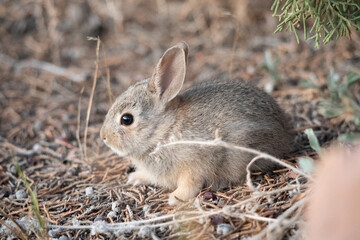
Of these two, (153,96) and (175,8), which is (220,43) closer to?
(175,8)

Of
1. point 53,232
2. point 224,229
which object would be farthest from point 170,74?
point 53,232

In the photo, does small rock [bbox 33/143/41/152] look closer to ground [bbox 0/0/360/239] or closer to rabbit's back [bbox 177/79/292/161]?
ground [bbox 0/0/360/239]

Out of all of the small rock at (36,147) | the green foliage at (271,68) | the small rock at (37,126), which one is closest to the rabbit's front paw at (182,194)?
the small rock at (36,147)

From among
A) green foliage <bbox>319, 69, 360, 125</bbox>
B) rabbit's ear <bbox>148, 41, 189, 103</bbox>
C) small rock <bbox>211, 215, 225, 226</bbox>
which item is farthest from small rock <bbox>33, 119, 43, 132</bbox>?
green foliage <bbox>319, 69, 360, 125</bbox>

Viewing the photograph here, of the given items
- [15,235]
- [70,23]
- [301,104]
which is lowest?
[15,235]

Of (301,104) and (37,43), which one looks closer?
(301,104)

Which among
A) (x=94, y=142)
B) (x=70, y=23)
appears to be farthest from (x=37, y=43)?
(x=94, y=142)

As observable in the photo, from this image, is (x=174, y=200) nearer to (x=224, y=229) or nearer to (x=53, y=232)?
(x=224, y=229)
